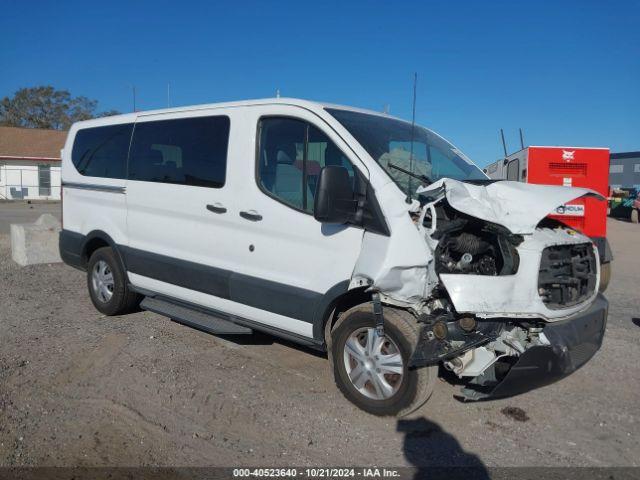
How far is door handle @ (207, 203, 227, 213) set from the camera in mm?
4836

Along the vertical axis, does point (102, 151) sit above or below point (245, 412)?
above

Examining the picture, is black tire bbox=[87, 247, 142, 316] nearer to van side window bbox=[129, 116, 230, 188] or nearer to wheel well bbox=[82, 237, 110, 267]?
wheel well bbox=[82, 237, 110, 267]

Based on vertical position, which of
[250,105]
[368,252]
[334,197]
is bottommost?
[368,252]

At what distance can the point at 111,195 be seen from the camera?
20.1ft

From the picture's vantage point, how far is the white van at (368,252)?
3.70 meters

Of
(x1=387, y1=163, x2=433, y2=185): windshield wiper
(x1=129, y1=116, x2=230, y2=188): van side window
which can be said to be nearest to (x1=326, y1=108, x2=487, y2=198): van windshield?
(x1=387, y1=163, x2=433, y2=185): windshield wiper

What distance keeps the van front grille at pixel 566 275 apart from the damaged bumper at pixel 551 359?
142mm

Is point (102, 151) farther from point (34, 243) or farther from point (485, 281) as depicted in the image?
point (485, 281)

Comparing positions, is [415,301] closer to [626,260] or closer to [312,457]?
[312,457]

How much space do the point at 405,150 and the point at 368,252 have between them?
116 cm

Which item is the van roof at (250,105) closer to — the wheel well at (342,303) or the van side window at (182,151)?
the van side window at (182,151)

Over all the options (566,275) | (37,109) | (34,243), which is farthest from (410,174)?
(37,109)

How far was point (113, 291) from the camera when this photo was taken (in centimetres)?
627

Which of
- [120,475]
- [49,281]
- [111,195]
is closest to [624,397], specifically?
[120,475]
